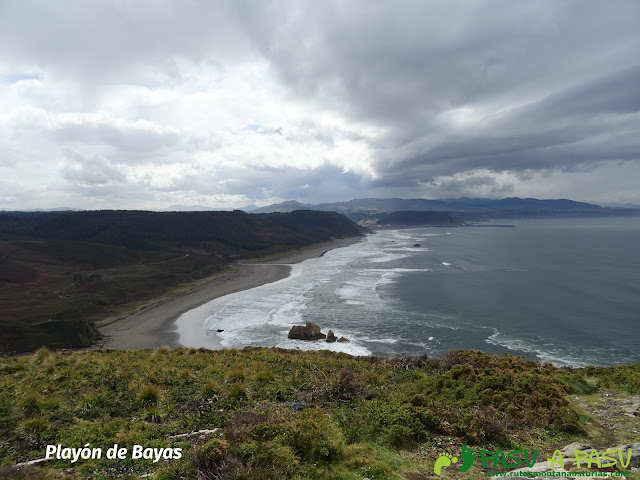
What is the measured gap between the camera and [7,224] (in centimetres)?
13762

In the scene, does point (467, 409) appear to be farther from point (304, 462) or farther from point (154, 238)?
point (154, 238)

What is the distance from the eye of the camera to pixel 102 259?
9312 centimetres

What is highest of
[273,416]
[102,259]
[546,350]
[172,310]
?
[273,416]

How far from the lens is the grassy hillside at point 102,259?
147ft

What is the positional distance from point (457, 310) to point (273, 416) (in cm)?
4601

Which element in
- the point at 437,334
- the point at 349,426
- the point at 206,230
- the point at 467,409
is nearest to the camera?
the point at 349,426

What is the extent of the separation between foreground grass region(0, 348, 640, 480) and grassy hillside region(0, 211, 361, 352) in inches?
1350

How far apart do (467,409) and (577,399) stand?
18.4 feet

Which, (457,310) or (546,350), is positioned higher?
(546,350)

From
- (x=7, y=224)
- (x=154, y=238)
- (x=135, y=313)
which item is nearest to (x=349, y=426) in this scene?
(x=135, y=313)
